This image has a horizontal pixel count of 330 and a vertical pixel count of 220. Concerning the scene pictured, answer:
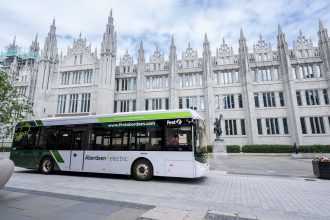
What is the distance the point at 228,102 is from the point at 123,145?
26921 mm

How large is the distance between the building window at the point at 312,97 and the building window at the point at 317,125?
2518mm

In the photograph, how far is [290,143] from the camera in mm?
28859

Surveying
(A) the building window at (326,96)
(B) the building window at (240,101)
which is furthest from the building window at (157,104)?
(A) the building window at (326,96)

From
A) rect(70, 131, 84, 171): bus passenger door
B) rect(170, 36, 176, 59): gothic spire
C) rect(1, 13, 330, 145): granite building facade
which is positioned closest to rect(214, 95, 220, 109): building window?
rect(1, 13, 330, 145): granite building facade

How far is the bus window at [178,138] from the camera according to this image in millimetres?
8305

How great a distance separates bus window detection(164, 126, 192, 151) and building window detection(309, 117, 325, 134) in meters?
29.5

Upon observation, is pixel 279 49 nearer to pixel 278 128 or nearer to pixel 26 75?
pixel 278 128

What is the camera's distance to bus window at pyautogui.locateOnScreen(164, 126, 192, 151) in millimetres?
8305

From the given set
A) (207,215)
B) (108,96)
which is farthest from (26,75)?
(207,215)

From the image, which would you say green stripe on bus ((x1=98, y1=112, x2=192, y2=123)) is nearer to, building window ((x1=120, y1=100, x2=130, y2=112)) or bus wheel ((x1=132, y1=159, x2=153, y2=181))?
bus wheel ((x1=132, y1=159, x2=153, y2=181))

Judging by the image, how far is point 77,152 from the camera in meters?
10.0

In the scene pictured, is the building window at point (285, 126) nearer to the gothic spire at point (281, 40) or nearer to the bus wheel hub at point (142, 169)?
the gothic spire at point (281, 40)

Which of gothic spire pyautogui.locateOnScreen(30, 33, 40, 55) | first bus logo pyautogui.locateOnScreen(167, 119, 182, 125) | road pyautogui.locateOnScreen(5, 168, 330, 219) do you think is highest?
gothic spire pyautogui.locateOnScreen(30, 33, 40, 55)

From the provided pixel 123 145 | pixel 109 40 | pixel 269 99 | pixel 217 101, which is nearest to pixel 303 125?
pixel 269 99
